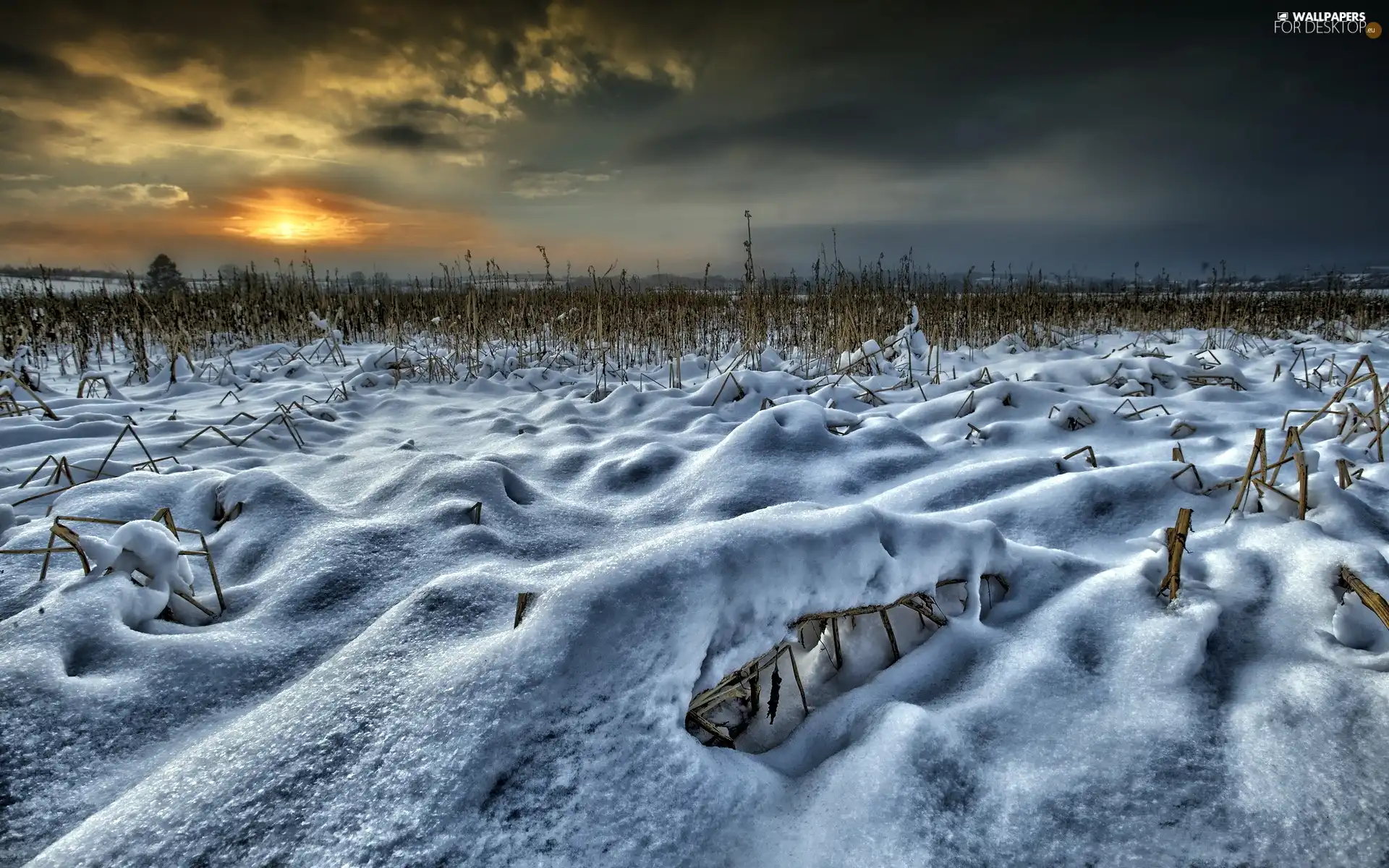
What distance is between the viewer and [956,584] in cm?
128

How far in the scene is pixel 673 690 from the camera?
33.9 inches

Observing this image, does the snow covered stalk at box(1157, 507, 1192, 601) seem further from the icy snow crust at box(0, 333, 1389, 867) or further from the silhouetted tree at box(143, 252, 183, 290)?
the silhouetted tree at box(143, 252, 183, 290)

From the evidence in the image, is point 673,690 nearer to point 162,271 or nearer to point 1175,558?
point 1175,558

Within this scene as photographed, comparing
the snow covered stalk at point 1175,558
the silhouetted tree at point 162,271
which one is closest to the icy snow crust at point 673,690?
Answer: the snow covered stalk at point 1175,558

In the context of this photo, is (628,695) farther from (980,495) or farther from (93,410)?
(93,410)

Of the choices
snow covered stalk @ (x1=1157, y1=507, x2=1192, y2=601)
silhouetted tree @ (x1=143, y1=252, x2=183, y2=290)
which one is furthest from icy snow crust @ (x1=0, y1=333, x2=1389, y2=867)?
silhouetted tree @ (x1=143, y1=252, x2=183, y2=290)

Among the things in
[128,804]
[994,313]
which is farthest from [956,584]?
[994,313]

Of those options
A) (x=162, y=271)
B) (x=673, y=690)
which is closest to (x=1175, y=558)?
(x=673, y=690)

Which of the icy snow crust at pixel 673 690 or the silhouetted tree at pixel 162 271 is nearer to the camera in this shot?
the icy snow crust at pixel 673 690

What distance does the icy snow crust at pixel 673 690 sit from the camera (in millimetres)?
720

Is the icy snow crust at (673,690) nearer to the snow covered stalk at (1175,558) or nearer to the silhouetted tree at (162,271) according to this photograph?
the snow covered stalk at (1175,558)

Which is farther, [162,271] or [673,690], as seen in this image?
[162,271]

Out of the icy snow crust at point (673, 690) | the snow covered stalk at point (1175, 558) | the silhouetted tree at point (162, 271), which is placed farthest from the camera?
the silhouetted tree at point (162, 271)

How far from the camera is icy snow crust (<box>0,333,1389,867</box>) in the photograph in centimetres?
72
